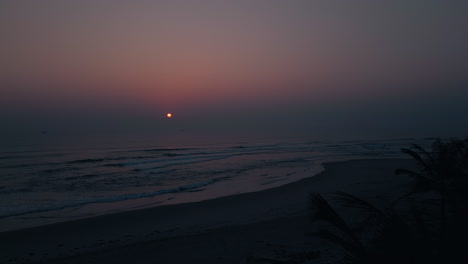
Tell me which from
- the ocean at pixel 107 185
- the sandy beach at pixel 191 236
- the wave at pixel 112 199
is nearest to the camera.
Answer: the sandy beach at pixel 191 236

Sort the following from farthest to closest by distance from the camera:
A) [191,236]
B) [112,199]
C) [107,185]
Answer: [107,185] → [112,199] → [191,236]

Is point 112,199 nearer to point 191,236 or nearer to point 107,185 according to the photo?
point 107,185

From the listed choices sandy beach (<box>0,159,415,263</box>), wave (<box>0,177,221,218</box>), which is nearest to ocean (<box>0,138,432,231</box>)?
wave (<box>0,177,221,218</box>)

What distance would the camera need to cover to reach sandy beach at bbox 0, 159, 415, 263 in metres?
7.45

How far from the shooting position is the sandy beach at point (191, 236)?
293 inches

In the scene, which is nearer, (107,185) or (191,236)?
(191,236)

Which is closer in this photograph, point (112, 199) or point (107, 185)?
point (112, 199)

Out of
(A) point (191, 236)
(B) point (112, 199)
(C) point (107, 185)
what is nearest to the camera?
(A) point (191, 236)

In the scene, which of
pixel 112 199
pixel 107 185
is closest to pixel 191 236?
pixel 112 199

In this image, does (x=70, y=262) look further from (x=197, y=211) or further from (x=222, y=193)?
(x=222, y=193)

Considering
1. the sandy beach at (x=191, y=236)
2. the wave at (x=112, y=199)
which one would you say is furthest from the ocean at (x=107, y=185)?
the sandy beach at (x=191, y=236)

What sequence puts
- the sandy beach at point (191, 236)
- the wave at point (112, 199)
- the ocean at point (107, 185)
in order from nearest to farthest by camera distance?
1. the sandy beach at point (191, 236)
2. the wave at point (112, 199)
3. the ocean at point (107, 185)

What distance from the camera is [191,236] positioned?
352 inches

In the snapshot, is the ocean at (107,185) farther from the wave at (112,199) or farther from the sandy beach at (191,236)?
the sandy beach at (191,236)
